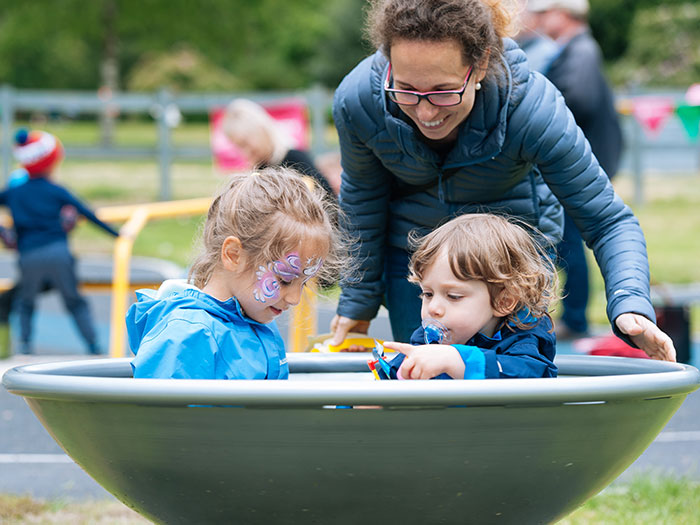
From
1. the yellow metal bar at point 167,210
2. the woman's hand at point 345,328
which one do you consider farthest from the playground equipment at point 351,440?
the yellow metal bar at point 167,210

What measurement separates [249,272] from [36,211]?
4930mm

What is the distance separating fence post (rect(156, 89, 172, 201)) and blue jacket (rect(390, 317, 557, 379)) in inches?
549

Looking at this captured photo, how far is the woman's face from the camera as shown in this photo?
2.33 m

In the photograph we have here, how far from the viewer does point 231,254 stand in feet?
7.36

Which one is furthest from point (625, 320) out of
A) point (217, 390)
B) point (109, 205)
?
point (109, 205)

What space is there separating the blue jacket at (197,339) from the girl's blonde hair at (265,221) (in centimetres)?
12

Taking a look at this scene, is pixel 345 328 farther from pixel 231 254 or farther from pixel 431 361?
pixel 431 361

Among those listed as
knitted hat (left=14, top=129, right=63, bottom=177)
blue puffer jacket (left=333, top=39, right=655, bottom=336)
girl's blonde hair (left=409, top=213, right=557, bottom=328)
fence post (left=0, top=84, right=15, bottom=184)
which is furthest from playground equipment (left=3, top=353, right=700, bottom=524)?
fence post (left=0, top=84, right=15, bottom=184)

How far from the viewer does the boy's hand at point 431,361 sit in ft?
6.58

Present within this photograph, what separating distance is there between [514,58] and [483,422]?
1.26 meters

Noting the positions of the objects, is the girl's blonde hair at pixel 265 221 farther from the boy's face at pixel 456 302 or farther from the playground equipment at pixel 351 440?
the playground equipment at pixel 351 440

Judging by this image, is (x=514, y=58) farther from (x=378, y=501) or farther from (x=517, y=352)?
(x=378, y=501)

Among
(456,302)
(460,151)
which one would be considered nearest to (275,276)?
(456,302)

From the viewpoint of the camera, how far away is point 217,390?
5.31 feet
